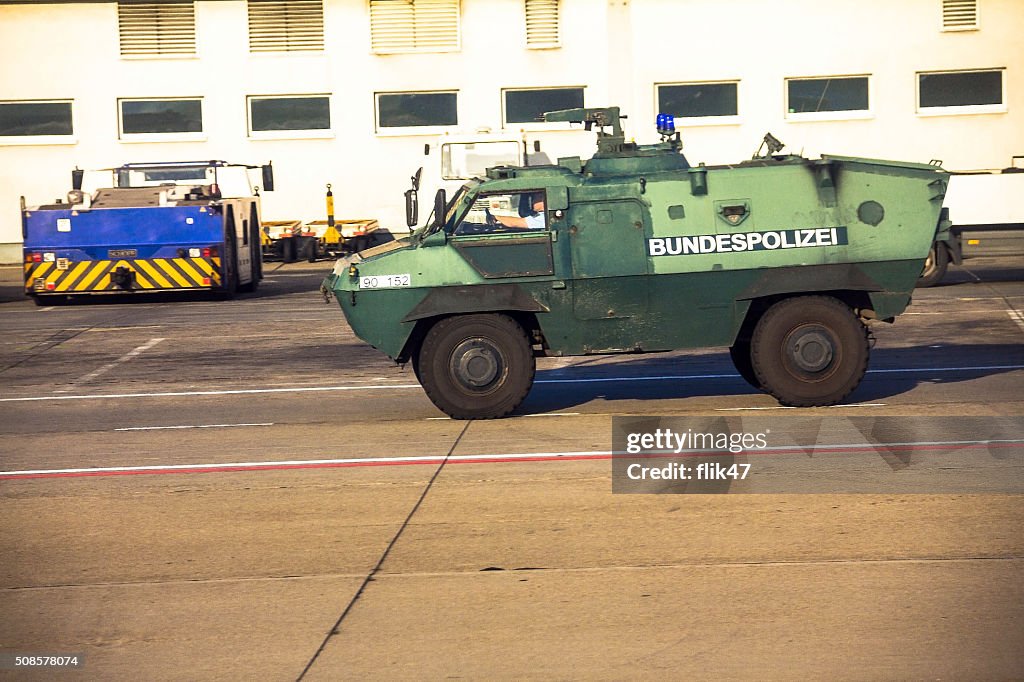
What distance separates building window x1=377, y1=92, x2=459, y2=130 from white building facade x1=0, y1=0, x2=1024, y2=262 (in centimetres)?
5

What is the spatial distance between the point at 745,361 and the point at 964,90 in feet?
77.1

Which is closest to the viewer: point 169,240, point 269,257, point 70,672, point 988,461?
point 70,672

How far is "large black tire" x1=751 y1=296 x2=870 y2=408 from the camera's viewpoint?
12766 millimetres

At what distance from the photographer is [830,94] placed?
35000 millimetres

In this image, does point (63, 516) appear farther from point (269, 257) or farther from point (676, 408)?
point (269, 257)

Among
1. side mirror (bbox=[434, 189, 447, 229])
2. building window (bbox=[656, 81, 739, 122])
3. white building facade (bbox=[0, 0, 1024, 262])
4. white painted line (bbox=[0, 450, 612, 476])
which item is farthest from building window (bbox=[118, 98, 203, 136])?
white painted line (bbox=[0, 450, 612, 476])

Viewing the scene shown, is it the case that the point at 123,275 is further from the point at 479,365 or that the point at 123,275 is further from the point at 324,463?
the point at 324,463

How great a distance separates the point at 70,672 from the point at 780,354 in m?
7.62

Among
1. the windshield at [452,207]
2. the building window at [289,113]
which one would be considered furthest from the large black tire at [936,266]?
the building window at [289,113]

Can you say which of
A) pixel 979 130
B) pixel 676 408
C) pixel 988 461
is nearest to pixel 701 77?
pixel 979 130

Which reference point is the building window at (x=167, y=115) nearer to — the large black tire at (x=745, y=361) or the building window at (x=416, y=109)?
the building window at (x=416, y=109)

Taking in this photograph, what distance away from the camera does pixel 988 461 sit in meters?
10.5

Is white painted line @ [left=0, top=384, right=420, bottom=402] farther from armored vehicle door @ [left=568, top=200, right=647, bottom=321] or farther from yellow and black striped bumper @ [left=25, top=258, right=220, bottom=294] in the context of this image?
yellow and black striped bumper @ [left=25, top=258, right=220, bottom=294]

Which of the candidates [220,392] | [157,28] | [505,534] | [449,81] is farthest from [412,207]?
[157,28]
